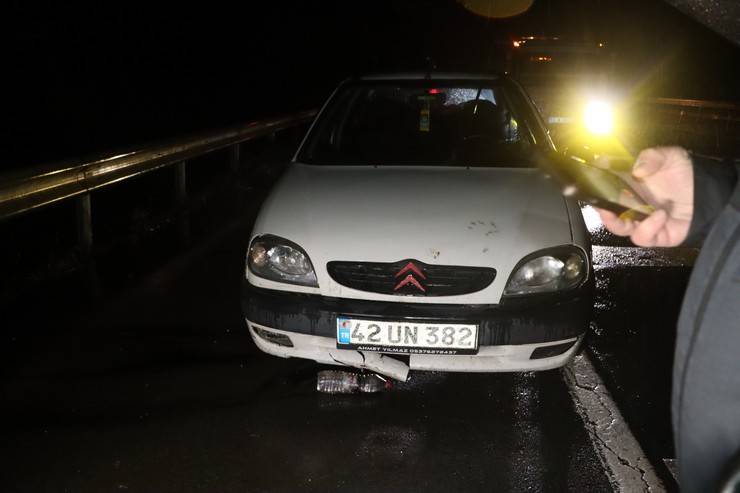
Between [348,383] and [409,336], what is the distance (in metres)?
0.55

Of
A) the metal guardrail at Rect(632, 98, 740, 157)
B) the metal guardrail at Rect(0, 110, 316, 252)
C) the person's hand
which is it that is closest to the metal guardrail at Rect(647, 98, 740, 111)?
the metal guardrail at Rect(632, 98, 740, 157)

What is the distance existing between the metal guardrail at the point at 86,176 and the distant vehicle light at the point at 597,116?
259 inches

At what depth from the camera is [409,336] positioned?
3461mm

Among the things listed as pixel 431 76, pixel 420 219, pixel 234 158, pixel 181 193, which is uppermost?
pixel 431 76

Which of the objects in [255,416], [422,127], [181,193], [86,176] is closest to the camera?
[255,416]

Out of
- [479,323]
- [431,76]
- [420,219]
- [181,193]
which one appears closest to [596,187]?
[479,323]

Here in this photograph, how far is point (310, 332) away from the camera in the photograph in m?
3.55

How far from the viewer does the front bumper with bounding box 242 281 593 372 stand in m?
3.46

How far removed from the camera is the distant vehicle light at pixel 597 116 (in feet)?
42.5

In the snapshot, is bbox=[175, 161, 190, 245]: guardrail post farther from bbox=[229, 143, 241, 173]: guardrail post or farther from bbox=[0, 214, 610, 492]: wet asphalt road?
bbox=[0, 214, 610, 492]: wet asphalt road

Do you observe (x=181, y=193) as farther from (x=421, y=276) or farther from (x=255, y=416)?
(x=421, y=276)

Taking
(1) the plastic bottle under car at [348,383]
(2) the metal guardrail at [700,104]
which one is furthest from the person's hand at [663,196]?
(2) the metal guardrail at [700,104]

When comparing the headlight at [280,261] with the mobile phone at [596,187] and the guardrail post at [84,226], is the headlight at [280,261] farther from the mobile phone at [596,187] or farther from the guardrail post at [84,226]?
the guardrail post at [84,226]

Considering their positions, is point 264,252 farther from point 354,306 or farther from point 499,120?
point 499,120
